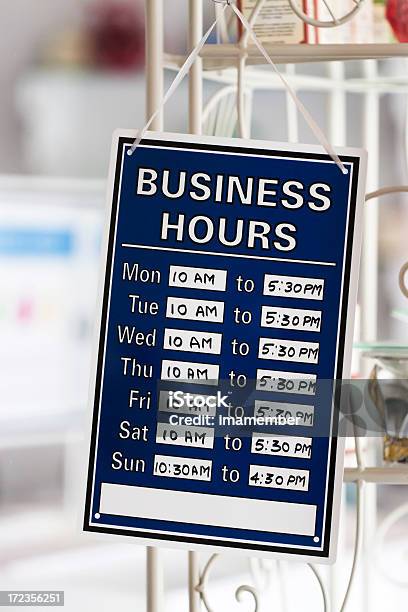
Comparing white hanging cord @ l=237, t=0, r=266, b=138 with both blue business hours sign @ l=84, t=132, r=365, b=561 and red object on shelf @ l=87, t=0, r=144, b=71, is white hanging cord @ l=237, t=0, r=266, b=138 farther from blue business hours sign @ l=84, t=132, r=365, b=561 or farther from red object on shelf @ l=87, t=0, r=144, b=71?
red object on shelf @ l=87, t=0, r=144, b=71

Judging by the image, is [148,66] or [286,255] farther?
[148,66]

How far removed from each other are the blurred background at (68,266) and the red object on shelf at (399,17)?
1.38 m

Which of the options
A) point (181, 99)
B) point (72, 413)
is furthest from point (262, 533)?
point (181, 99)

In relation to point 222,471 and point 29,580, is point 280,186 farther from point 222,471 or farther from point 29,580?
point 29,580

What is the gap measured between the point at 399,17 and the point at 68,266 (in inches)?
96.6

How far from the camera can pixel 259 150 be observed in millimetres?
603

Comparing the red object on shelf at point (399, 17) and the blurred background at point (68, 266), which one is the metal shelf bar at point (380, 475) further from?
the blurred background at point (68, 266)

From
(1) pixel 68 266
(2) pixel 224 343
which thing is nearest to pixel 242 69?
(2) pixel 224 343

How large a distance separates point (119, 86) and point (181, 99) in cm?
34

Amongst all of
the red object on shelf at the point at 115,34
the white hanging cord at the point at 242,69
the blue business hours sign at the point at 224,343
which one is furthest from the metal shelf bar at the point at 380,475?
the red object on shelf at the point at 115,34

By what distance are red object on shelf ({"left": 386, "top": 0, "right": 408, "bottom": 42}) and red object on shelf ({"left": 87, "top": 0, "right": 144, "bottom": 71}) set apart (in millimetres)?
3021

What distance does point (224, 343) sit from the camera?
61 cm

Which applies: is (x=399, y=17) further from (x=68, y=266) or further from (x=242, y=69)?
(x=68, y=266)

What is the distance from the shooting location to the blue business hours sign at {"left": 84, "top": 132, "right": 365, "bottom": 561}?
60 cm
